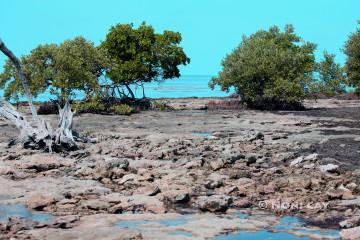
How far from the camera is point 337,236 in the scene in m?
9.14

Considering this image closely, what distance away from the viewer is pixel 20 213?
10.8 meters

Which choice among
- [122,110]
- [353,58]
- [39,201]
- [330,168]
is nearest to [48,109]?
[122,110]

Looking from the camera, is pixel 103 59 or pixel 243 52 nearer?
pixel 103 59

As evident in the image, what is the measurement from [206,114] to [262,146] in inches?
649

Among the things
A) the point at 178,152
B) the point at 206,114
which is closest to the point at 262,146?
the point at 178,152

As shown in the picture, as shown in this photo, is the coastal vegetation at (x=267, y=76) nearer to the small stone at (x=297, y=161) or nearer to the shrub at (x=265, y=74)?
the shrub at (x=265, y=74)

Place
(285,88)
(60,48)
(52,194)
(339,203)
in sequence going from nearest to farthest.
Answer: (339,203) < (52,194) < (60,48) < (285,88)

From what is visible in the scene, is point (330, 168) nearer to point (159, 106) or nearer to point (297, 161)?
point (297, 161)

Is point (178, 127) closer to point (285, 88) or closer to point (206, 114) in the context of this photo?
point (206, 114)

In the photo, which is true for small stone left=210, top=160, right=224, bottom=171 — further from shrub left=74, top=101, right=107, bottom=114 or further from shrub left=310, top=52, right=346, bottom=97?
shrub left=310, top=52, right=346, bottom=97

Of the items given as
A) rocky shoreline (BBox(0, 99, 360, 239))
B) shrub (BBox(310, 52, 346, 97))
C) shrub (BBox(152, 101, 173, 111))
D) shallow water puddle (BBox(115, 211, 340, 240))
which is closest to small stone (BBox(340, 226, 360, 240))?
rocky shoreline (BBox(0, 99, 360, 239))

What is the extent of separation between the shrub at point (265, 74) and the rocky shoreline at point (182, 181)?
1606cm

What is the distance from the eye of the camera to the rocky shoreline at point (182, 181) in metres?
10.1

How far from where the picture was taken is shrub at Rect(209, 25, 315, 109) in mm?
39688
